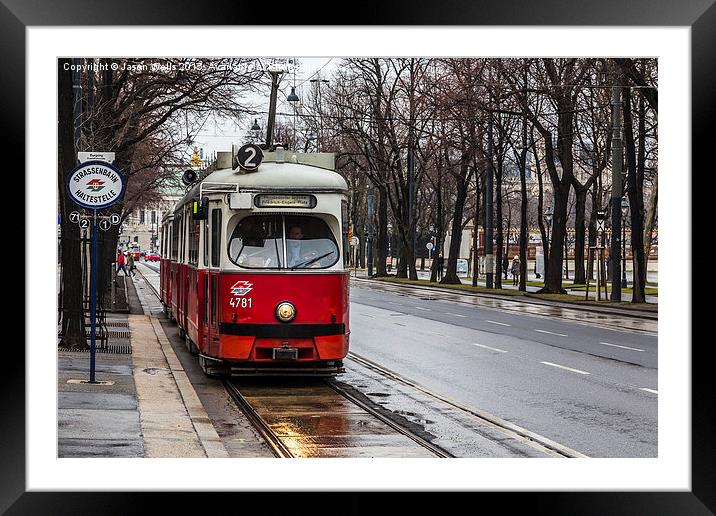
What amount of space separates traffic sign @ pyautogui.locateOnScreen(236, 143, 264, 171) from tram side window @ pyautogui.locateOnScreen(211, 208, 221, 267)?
74 centimetres

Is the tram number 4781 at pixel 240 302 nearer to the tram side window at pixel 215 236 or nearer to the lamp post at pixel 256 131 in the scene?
the tram side window at pixel 215 236

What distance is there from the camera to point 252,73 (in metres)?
22.4

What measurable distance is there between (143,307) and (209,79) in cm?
1197

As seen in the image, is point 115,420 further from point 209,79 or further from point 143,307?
point 143,307

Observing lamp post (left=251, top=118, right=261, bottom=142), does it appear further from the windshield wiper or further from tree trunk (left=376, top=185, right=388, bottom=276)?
tree trunk (left=376, top=185, right=388, bottom=276)

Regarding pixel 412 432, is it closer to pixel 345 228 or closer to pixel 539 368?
pixel 345 228

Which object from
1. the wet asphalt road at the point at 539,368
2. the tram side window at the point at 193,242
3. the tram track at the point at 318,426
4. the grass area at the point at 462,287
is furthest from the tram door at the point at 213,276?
the grass area at the point at 462,287

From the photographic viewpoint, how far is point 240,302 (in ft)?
48.6

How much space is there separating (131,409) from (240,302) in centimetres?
237

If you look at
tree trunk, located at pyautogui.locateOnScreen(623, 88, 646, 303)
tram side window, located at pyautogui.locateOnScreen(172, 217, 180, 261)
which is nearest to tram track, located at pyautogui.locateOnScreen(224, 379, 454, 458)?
tram side window, located at pyautogui.locateOnScreen(172, 217, 180, 261)

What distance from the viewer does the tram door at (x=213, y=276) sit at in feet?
50.0

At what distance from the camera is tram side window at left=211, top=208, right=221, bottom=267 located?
15367 millimetres
